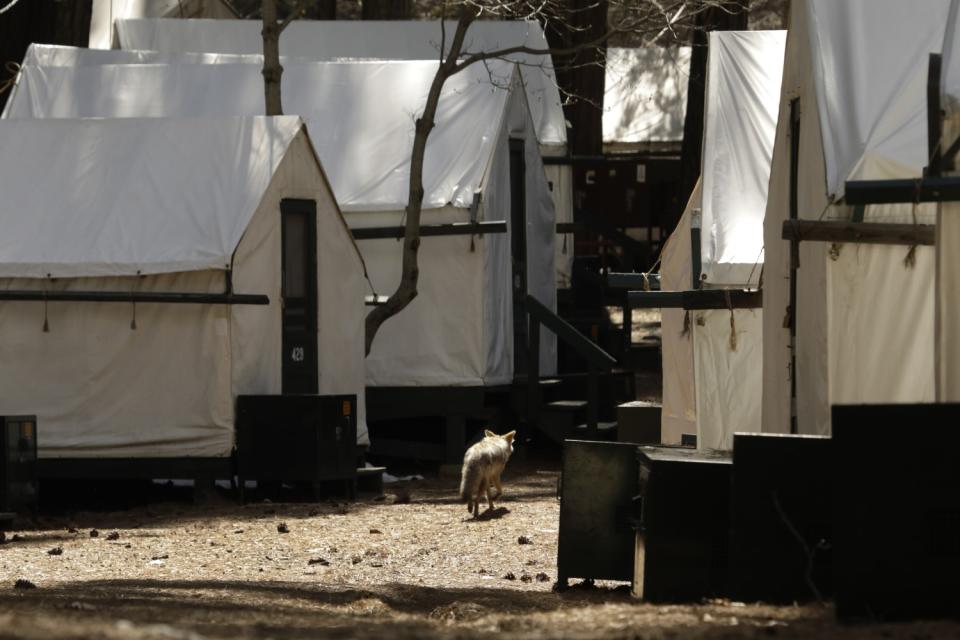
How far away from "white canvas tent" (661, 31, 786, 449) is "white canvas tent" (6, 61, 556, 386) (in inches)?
139

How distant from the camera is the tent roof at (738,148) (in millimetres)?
13180

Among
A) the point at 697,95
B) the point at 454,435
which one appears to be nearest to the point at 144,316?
the point at 454,435

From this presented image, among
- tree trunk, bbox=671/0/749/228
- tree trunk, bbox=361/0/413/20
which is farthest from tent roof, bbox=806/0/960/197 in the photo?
tree trunk, bbox=361/0/413/20

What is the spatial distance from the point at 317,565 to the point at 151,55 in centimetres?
1201

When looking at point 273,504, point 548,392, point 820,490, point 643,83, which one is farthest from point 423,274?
point 643,83

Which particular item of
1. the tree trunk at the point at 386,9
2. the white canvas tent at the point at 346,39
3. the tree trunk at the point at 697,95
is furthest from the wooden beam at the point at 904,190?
the tree trunk at the point at 386,9

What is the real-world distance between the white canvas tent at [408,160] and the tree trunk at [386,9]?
9804 millimetres

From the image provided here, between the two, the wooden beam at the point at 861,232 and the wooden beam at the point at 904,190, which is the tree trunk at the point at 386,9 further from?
the wooden beam at the point at 904,190

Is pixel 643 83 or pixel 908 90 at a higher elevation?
pixel 643 83

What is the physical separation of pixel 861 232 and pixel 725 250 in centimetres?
468

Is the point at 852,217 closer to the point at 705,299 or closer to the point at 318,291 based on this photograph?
the point at 705,299

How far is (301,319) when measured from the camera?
15984mm

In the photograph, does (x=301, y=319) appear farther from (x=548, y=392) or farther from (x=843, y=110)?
(x=843, y=110)

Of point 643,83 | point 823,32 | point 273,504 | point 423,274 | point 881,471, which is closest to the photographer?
point 881,471
